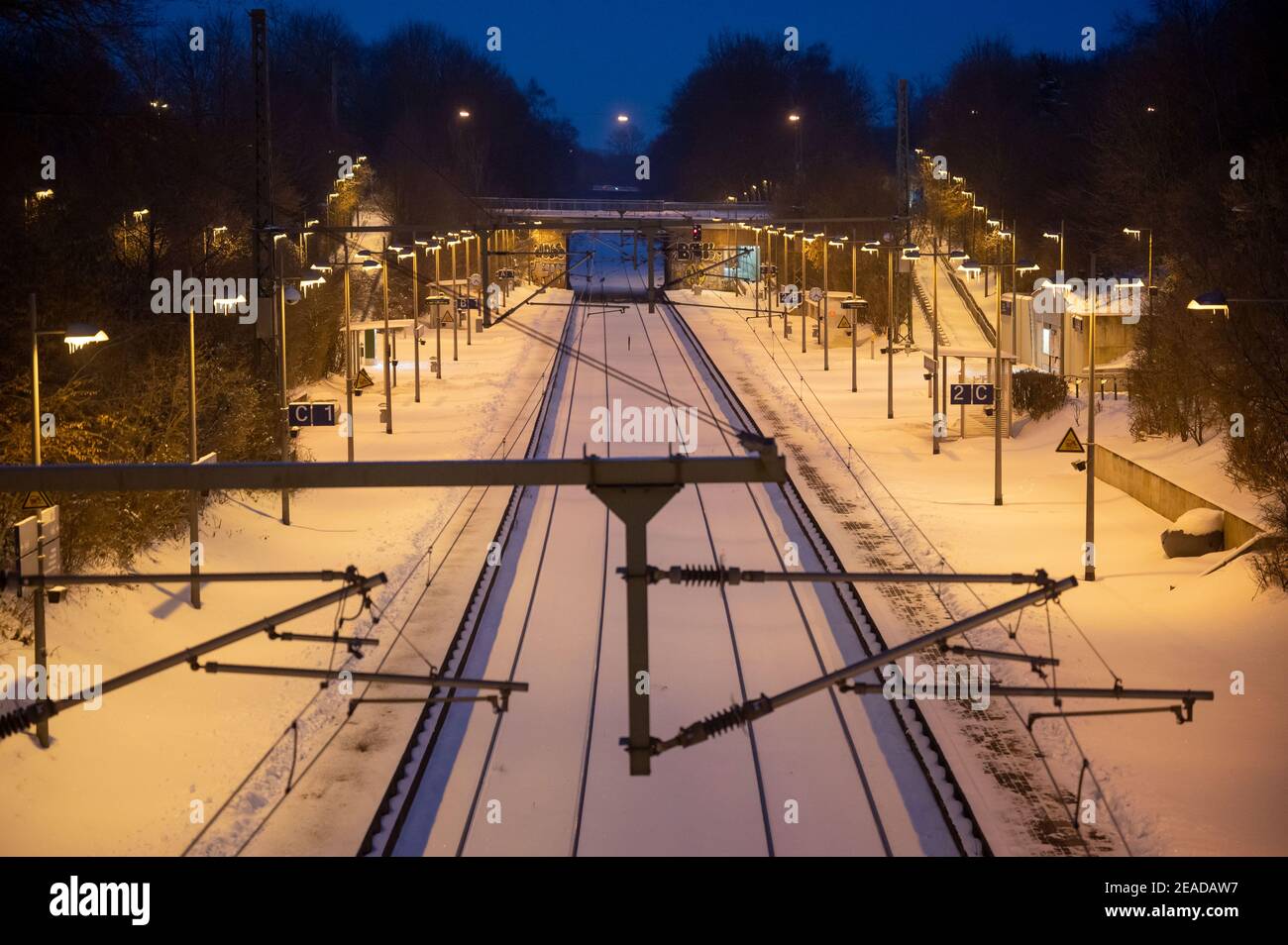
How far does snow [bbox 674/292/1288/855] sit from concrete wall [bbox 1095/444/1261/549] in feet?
0.61

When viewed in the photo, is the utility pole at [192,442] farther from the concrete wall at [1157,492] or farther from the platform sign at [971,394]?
the platform sign at [971,394]

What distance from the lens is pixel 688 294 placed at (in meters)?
66.6

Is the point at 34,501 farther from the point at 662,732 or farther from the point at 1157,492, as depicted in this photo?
the point at 1157,492

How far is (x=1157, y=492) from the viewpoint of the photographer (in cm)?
2139

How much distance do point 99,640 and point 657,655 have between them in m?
5.43

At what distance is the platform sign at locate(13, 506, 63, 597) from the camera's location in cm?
1066

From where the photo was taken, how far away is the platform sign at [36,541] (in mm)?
10664

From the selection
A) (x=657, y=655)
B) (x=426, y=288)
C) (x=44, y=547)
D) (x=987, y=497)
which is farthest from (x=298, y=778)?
(x=426, y=288)

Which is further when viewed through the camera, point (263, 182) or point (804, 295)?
point (804, 295)

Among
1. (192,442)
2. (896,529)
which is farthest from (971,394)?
(192,442)

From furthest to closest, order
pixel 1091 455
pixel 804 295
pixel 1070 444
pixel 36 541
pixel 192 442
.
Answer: pixel 804 295 → pixel 1070 444 → pixel 1091 455 → pixel 192 442 → pixel 36 541

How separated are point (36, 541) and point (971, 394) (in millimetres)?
17340

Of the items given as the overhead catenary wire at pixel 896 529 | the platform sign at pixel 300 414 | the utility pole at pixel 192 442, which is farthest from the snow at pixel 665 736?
the platform sign at pixel 300 414

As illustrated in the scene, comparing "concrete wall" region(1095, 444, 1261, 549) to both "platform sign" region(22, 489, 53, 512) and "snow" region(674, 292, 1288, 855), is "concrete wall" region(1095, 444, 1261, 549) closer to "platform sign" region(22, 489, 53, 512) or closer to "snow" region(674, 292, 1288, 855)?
"snow" region(674, 292, 1288, 855)
